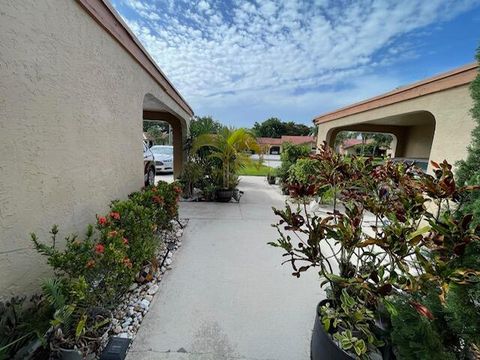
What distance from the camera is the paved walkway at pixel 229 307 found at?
1928mm

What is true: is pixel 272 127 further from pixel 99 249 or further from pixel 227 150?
pixel 99 249

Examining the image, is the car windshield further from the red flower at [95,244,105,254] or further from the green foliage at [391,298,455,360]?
the green foliage at [391,298,455,360]

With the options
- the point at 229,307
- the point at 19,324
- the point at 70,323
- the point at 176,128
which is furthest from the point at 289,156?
the point at 19,324

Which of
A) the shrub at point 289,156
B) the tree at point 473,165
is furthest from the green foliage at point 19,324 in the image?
the shrub at point 289,156

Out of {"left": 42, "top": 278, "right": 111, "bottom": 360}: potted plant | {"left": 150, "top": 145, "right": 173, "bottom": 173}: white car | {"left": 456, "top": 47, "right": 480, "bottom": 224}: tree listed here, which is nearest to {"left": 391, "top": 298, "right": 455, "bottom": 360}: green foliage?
{"left": 456, "top": 47, "right": 480, "bottom": 224}: tree

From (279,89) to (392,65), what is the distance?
6.19m

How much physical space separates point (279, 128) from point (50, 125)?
2469 inches

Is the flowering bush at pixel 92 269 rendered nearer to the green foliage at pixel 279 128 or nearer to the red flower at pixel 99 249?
the red flower at pixel 99 249

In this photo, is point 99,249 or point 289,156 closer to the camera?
point 99,249

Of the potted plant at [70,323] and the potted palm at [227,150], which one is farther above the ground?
the potted palm at [227,150]

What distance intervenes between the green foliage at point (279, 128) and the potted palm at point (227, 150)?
55.2 meters

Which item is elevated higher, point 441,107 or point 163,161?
point 441,107

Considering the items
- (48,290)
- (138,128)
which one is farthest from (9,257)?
(138,128)

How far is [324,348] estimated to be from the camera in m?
1.56
